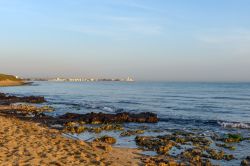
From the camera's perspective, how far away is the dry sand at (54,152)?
11.9 meters

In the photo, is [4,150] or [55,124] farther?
[55,124]

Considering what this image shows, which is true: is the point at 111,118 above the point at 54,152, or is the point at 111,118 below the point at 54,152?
below

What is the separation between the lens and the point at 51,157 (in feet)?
40.6

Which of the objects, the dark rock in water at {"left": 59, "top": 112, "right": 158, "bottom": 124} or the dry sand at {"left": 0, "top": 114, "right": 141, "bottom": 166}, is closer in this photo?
the dry sand at {"left": 0, "top": 114, "right": 141, "bottom": 166}

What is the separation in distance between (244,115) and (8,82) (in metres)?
114

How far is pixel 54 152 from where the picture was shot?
1318 cm

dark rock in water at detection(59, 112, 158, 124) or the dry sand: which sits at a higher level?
the dry sand

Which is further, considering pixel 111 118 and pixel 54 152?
pixel 111 118

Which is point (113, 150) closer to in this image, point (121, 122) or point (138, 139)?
point (138, 139)

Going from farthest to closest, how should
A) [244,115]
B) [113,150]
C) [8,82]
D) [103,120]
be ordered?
1. [8,82]
2. [244,115]
3. [103,120]
4. [113,150]

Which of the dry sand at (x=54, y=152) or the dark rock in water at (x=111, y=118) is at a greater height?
the dry sand at (x=54, y=152)

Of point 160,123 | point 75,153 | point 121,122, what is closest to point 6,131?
point 75,153

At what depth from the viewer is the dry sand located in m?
11.9

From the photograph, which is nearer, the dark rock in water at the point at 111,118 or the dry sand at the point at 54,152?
the dry sand at the point at 54,152
